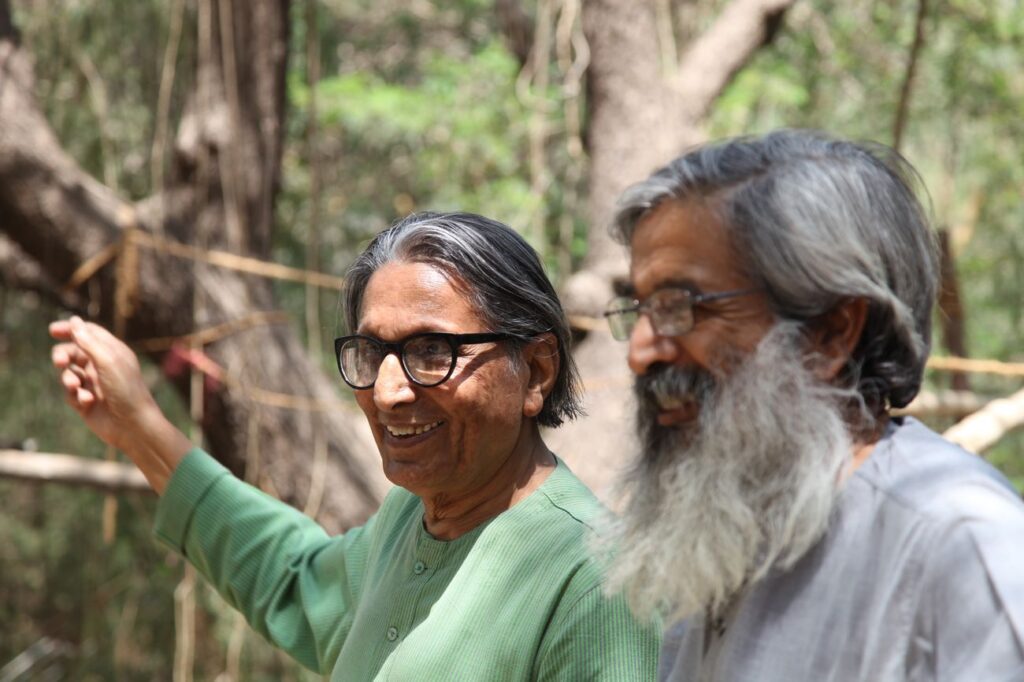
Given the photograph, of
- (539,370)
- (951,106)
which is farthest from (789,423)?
(951,106)

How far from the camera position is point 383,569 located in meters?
1.73

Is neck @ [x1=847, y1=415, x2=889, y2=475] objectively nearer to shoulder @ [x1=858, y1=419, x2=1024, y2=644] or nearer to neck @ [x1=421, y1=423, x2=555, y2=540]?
shoulder @ [x1=858, y1=419, x2=1024, y2=644]

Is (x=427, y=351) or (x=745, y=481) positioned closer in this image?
(x=745, y=481)

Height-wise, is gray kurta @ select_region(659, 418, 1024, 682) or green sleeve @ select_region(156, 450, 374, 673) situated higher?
gray kurta @ select_region(659, 418, 1024, 682)

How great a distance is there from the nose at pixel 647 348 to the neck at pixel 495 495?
356 mm

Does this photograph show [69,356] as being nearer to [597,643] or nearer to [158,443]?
[158,443]

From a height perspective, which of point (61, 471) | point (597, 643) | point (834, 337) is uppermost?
point (834, 337)

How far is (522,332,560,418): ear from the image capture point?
5.29 ft

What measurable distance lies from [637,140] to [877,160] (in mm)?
3212

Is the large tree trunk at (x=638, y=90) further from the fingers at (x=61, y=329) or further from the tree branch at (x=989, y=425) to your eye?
the fingers at (x=61, y=329)

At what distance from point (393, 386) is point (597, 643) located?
0.40 metres

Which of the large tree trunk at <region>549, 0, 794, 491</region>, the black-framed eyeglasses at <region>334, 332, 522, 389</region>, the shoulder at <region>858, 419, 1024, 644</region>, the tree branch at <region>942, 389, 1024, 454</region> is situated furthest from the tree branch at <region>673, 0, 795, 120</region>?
the shoulder at <region>858, 419, 1024, 644</region>

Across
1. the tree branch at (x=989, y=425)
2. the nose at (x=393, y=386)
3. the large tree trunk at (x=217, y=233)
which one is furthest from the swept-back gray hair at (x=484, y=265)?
the large tree trunk at (x=217, y=233)

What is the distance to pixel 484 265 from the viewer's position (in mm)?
1548
